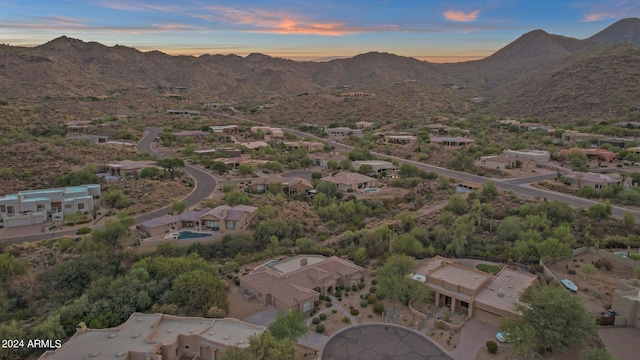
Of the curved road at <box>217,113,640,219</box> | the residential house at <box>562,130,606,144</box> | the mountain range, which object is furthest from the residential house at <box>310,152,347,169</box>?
the mountain range

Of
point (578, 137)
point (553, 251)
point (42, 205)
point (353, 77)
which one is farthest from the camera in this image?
point (353, 77)

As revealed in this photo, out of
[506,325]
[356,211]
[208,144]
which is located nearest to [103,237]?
[356,211]

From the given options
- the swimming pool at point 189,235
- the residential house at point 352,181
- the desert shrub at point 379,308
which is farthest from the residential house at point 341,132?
the desert shrub at point 379,308

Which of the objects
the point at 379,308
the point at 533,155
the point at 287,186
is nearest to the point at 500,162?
the point at 533,155

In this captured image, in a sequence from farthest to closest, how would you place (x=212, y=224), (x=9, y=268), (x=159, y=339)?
(x=212, y=224), (x=9, y=268), (x=159, y=339)

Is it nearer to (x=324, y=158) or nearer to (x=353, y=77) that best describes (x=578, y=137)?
(x=324, y=158)
